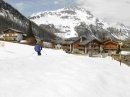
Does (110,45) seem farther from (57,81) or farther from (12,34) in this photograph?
(57,81)

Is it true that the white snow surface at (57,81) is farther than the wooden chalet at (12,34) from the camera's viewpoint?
No

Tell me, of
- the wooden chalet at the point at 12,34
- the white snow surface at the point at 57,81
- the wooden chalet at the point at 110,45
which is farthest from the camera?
the wooden chalet at the point at 12,34

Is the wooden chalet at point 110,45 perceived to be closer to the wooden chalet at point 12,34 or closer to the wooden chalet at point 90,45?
the wooden chalet at point 90,45

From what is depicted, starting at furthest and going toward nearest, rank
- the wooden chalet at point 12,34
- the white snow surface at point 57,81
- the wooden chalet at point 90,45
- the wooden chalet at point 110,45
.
Result: the wooden chalet at point 12,34 < the wooden chalet at point 110,45 < the wooden chalet at point 90,45 < the white snow surface at point 57,81

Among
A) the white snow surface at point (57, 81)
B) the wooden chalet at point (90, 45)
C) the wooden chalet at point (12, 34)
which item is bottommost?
the white snow surface at point (57, 81)

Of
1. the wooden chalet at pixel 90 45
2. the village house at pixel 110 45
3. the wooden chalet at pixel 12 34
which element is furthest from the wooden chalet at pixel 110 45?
the wooden chalet at pixel 12 34

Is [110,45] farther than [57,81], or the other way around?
[110,45]

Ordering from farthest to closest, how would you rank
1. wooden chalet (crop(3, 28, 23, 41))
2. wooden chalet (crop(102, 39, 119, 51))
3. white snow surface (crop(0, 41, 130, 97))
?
wooden chalet (crop(3, 28, 23, 41)), wooden chalet (crop(102, 39, 119, 51)), white snow surface (crop(0, 41, 130, 97))

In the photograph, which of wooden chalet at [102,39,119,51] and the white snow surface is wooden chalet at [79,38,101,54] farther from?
the white snow surface

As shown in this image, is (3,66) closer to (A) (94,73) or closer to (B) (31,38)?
(A) (94,73)

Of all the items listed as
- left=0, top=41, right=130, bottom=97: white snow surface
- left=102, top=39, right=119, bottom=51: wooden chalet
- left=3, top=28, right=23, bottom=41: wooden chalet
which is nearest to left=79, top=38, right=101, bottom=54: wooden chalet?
left=102, top=39, right=119, bottom=51: wooden chalet

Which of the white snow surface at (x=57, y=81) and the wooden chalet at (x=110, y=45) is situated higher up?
the wooden chalet at (x=110, y=45)

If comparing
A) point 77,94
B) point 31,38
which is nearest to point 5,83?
point 77,94

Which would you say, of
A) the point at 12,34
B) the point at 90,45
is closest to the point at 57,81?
the point at 90,45
